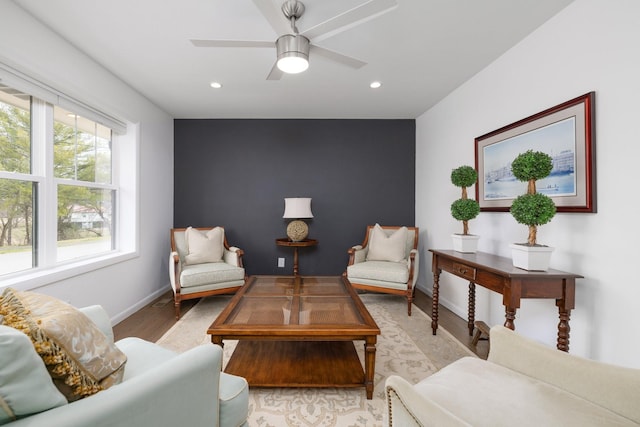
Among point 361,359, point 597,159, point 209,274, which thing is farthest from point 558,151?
point 209,274

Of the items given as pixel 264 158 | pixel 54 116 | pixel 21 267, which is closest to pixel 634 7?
pixel 264 158

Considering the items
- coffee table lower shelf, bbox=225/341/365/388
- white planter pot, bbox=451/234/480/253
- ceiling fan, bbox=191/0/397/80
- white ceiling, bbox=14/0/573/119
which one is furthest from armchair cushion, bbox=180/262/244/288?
white planter pot, bbox=451/234/480/253

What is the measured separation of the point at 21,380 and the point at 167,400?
36cm

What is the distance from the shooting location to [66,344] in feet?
2.77

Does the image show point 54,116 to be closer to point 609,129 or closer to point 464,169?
point 464,169

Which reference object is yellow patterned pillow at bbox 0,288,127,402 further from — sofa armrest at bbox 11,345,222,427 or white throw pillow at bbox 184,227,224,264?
white throw pillow at bbox 184,227,224,264

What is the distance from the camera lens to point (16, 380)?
0.70 m

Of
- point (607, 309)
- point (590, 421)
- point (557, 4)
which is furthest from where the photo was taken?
point (557, 4)

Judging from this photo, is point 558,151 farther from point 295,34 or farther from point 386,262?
point 386,262

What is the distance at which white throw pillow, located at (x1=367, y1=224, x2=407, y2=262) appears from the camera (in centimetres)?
361

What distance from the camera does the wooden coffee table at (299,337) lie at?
1.69 m

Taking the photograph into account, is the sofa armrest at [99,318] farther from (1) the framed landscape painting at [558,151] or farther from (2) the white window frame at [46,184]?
(1) the framed landscape painting at [558,151]

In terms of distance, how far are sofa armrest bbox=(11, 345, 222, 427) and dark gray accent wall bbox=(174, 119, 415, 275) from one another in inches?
126

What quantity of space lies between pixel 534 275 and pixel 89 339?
2.11 m
